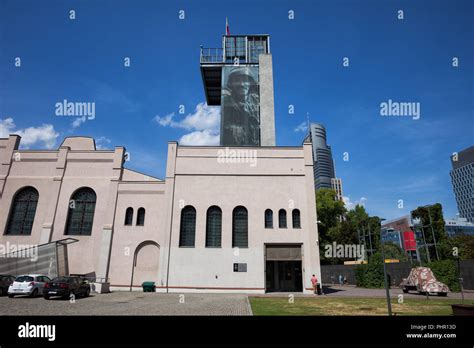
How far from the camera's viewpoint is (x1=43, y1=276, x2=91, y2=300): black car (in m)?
17.0

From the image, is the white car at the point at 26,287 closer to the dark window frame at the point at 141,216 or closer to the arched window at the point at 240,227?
the dark window frame at the point at 141,216

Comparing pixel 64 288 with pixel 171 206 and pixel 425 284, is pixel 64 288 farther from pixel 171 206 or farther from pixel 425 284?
pixel 425 284

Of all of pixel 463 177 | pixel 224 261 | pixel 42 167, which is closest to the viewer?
pixel 224 261

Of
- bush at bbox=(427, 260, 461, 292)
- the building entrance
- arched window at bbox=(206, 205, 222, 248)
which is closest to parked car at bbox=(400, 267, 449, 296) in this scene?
bush at bbox=(427, 260, 461, 292)

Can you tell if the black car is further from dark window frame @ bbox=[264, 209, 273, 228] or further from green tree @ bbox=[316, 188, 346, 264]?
green tree @ bbox=[316, 188, 346, 264]

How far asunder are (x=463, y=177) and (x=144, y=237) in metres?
149

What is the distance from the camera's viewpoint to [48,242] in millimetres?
24891

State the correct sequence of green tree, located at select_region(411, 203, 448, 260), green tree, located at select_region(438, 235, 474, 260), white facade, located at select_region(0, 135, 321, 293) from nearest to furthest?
white facade, located at select_region(0, 135, 321, 293)
green tree, located at select_region(438, 235, 474, 260)
green tree, located at select_region(411, 203, 448, 260)

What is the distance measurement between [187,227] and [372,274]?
22.5 meters

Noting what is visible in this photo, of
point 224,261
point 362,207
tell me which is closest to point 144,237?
point 224,261

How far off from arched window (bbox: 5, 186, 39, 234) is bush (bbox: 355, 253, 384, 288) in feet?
120
